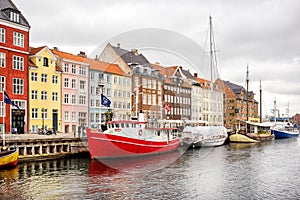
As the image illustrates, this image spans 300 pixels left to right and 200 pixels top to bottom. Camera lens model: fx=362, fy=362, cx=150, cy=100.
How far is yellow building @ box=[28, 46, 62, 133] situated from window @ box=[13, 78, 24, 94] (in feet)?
6.98

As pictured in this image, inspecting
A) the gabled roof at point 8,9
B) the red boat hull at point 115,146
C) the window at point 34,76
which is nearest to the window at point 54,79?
the window at point 34,76

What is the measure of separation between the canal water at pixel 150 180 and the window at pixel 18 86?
15.8 meters

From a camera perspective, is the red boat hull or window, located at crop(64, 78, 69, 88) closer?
the red boat hull

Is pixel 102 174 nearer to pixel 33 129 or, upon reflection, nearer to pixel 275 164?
pixel 275 164

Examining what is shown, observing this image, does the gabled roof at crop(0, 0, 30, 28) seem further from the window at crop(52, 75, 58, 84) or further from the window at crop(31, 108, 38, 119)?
the window at crop(31, 108, 38, 119)

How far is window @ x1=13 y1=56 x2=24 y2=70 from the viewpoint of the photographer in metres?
51.4

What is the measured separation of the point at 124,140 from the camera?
4334cm

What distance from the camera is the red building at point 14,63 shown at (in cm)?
4931

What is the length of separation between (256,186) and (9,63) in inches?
1478

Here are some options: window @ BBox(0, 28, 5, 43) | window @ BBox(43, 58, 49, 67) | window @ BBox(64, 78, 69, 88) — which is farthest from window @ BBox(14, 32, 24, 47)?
window @ BBox(64, 78, 69, 88)

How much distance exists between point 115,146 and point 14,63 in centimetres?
2061

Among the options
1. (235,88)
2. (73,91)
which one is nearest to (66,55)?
(73,91)

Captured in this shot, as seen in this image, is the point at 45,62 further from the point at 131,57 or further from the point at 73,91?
the point at 131,57

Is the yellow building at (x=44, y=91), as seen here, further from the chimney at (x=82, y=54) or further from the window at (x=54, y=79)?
the chimney at (x=82, y=54)
